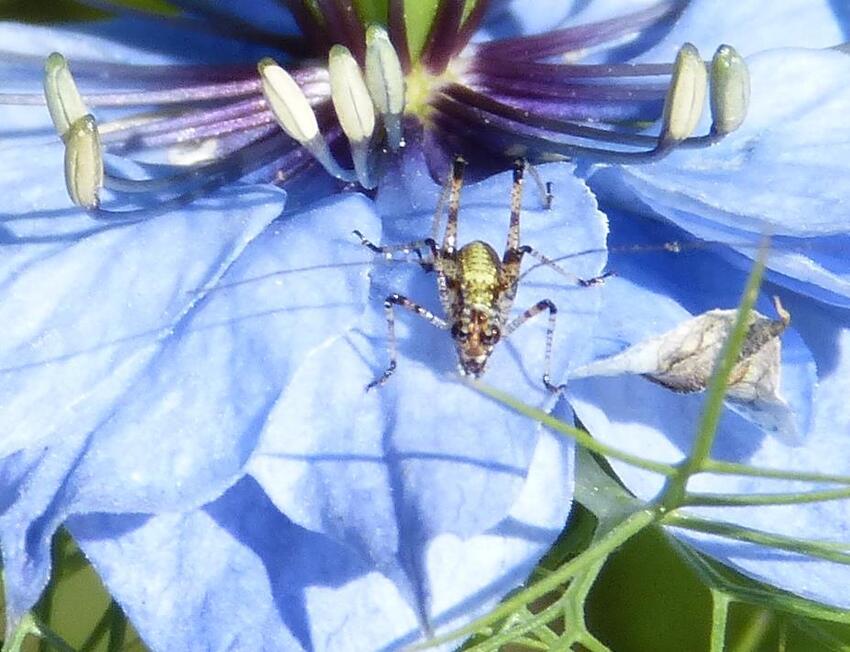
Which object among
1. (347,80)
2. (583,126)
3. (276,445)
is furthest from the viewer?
(583,126)

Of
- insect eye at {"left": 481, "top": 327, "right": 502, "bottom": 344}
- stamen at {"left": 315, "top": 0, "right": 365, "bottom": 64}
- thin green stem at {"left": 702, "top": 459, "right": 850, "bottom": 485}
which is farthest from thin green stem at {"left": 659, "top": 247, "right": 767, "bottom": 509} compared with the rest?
stamen at {"left": 315, "top": 0, "right": 365, "bottom": 64}

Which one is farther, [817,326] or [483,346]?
[817,326]

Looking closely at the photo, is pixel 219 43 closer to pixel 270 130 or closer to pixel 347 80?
pixel 270 130

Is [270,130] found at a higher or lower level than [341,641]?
higher

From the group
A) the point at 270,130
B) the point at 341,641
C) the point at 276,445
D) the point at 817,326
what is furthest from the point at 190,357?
the point at 817,326

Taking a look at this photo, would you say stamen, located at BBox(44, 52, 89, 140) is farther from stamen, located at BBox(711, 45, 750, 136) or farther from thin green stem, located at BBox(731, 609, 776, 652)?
thin green stem, located at BBox(731, 609, 776, 652)

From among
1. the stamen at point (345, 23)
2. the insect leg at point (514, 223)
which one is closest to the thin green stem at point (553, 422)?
the insect leg at point (514, 223)

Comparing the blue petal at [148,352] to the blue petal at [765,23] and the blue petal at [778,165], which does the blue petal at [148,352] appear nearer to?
the blue petal at [778,165]
